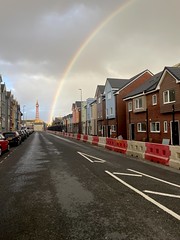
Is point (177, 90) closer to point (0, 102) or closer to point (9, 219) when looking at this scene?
point (9, 219)

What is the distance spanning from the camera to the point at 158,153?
14.1 metres

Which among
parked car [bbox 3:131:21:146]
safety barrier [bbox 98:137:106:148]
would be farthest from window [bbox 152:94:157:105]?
parked car [bbox 3:131:21:146]

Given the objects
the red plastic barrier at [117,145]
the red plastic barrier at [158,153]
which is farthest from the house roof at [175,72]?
the red plastic barrier at [158,153]

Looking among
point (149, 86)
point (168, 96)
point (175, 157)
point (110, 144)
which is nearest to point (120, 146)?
point (110, 144)

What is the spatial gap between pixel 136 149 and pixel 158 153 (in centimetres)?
323

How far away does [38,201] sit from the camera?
6.46 m

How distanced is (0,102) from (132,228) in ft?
205

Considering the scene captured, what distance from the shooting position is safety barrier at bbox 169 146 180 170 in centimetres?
1212

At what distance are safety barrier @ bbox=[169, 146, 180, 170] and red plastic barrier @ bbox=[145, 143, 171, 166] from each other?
301 millimetres

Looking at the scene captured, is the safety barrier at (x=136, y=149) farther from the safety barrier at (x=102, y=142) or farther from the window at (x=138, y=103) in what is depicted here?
the window at (x=138, y=103)

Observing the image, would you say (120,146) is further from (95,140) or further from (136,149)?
(95,140)

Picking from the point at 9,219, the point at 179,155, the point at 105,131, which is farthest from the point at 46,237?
the point at 105,131

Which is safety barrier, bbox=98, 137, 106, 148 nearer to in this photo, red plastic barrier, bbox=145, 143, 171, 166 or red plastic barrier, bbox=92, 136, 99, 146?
red plastic barrier, bbox=92, 136, 99, 146

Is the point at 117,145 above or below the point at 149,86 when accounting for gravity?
below
